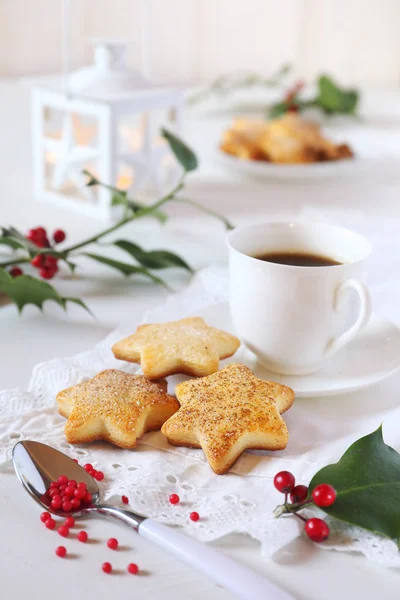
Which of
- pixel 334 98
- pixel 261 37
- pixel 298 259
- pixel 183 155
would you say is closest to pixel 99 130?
pixel 183 155

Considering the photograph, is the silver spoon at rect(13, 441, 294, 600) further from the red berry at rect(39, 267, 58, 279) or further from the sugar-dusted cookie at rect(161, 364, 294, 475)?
the red berry at rect(39, 267, 58, 279)

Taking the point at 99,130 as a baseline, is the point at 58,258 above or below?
below

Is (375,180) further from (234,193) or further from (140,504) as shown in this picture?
(140,504)

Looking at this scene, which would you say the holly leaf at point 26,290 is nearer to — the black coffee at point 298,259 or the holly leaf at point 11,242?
the holly leaf at point 11,242

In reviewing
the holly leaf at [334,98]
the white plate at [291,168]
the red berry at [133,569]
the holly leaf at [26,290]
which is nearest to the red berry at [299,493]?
the red berry at [133,569]

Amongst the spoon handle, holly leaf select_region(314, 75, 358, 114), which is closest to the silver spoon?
the spoon handle

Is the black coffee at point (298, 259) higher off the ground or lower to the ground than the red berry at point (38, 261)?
higher

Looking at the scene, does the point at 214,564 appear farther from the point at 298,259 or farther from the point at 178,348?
the point at 298,259
